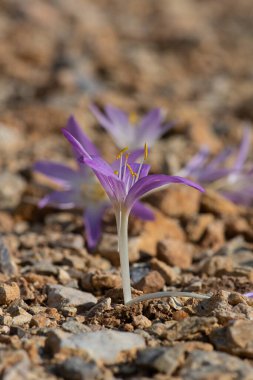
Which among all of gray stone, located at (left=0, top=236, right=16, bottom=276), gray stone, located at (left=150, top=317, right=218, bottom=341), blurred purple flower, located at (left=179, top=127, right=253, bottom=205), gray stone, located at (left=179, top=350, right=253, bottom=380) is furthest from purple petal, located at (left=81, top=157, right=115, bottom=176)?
blurred purple flower, located at (left=179, top=127, right=253, bottom=205)

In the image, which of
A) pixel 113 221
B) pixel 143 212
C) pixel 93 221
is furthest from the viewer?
pixel 113 221

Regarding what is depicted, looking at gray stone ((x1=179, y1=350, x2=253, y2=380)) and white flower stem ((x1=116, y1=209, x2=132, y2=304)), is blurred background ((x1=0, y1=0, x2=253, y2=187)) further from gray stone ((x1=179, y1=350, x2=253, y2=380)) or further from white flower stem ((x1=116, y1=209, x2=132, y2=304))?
gray stone ((x1=179, y1=350, x2=253, y2=380))

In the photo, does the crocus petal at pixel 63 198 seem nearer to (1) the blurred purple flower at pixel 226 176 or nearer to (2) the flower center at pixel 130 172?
(1) the blurred purple flower at pixel 226 176

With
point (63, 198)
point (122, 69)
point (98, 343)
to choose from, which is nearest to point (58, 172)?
point (63, 198)

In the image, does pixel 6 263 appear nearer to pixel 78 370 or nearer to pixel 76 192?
pixel 76 192

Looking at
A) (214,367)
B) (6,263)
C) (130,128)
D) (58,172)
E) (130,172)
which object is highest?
(130,128)

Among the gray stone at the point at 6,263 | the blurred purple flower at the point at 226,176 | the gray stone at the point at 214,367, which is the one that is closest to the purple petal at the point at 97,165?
the gray stone at the point at 214,367
